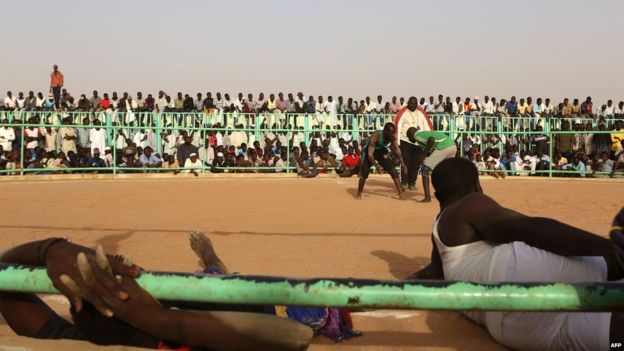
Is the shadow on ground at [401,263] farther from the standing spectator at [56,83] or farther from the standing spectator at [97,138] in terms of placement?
the standing spectator at [56,83]

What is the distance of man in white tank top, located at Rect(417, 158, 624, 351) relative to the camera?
8.52 feet

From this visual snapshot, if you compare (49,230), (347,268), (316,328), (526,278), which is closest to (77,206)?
(49,230)

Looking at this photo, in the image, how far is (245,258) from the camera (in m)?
5.48

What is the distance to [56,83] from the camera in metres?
18.5

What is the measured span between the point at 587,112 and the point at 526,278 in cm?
1937

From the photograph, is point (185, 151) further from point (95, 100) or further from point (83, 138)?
point (95, 100)

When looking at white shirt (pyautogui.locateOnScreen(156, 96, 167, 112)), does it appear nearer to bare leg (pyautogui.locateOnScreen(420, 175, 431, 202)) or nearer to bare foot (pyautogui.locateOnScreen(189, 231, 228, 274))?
bare leg (pyautogui.locateOnScreen(420, 175, 431, 202))

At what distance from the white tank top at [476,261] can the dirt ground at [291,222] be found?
13.3 inches

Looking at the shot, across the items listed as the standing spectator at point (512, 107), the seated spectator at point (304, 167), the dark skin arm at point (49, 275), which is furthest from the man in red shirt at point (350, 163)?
the dark skin arm at point (49, 275)

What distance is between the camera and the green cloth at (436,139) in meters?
10.0

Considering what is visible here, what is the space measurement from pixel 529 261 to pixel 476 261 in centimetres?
33

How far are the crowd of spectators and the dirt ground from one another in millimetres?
1590

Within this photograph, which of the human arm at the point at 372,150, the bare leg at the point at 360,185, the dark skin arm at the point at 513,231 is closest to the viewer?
the dark skin arm at the point at 513,231

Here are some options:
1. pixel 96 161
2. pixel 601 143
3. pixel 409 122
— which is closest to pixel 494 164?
pixel 601 143
